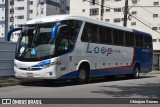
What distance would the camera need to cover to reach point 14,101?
38.4 ft

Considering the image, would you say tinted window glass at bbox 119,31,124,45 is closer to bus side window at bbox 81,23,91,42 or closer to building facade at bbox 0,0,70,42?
bus side window at bbox 81,23,91,42

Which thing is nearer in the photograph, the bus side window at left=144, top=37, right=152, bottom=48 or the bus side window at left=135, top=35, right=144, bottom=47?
the bus side window at left=135, top=35, right=144, bottom=47

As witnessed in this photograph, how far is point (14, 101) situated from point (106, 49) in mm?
Result: 11119

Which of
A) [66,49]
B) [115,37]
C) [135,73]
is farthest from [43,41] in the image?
[135,73]

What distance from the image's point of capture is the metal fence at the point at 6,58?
66.8ft

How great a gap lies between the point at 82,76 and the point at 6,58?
4.28m

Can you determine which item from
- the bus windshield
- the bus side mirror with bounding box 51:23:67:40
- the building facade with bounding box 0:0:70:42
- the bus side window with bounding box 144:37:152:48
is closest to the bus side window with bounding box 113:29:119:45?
the bus windshield

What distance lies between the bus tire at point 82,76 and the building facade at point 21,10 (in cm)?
7816

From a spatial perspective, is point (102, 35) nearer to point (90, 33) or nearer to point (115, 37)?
point (90, 33)

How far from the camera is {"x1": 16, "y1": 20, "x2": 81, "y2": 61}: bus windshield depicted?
57.2 ft

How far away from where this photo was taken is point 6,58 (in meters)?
20.7

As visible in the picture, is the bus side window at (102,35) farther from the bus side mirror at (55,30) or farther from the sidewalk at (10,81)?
the sidewalk at (10,81)

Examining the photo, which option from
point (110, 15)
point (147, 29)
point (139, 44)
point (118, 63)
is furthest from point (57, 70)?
point (110, 15)

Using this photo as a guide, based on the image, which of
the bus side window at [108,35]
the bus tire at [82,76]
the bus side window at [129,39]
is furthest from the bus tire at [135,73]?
the bus tire at [82,76]
